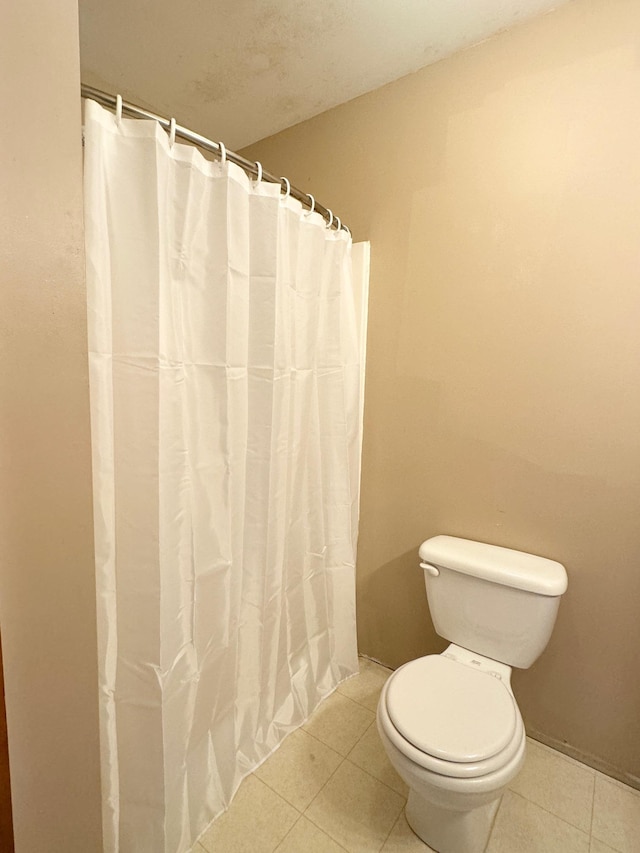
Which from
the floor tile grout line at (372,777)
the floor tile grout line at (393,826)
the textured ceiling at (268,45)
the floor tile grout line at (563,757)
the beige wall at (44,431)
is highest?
the textured ceiling at (268,45)

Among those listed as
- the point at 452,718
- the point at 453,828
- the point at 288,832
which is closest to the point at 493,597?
the point at 452,718

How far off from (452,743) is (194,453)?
0.98 metres

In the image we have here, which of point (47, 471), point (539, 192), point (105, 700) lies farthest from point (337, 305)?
point (105, 700)

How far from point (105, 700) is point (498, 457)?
4.44 ft

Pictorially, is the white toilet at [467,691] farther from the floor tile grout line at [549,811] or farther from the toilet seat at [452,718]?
the floor tile grout line at [549,811]

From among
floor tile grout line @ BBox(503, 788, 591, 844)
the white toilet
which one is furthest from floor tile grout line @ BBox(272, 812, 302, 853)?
floor tile grout line @ BBox(503, 788, 591, 844)

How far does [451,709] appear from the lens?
43.0 inches

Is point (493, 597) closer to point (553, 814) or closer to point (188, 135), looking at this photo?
point (553, 814)

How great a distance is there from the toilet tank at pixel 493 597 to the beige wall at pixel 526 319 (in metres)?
0.12

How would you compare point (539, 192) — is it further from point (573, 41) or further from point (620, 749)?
point (620, 749)

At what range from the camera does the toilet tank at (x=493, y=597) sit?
49.6 inches

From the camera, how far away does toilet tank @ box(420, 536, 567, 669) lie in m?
1.26

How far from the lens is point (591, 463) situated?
4.20 ft

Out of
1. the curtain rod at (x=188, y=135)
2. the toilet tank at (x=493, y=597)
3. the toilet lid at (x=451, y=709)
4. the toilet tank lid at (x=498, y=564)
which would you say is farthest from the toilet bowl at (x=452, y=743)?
the curtain rod at (x=188, y=135)
